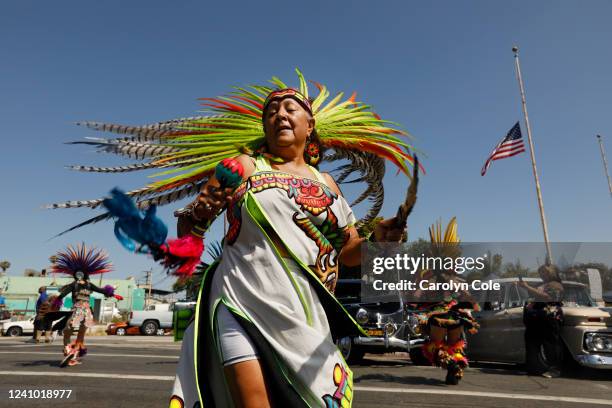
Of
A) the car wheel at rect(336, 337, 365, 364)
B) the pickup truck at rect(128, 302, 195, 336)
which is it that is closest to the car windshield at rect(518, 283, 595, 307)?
the car wheel at rect(336, 337, 365, 364)

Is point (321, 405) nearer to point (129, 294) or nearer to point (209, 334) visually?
point (209, 334)

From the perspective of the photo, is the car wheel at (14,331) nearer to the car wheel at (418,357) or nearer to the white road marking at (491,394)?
the car wheel at (418,357)

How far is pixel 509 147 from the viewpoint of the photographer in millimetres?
17953

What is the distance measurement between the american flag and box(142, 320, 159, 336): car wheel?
56.8ft

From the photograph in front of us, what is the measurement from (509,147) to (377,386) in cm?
1440

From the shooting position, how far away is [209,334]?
1.96 m

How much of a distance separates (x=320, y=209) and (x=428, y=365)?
27.4 feet

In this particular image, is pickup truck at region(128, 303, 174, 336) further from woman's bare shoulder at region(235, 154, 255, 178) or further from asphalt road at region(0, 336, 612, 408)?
woman's bare shoulder at region(235, 154, 255, 178)

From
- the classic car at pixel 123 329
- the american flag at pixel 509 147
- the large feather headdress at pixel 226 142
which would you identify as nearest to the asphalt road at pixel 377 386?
the large feather headdress at pixel 226 142

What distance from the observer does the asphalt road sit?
514 cm

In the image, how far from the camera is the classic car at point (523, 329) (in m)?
7.32

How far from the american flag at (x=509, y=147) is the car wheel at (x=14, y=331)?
2215cm

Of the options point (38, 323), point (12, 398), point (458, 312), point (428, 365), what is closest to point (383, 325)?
point (428, 365)

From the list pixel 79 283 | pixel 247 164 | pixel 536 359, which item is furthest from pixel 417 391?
pixel 79 283
